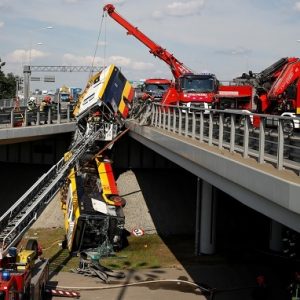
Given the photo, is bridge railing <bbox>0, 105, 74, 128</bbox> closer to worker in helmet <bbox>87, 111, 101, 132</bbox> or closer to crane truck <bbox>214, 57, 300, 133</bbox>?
worker in helmet <bbox>87, 111, 101, 132</bbox>

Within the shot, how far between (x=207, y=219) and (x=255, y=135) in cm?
1058

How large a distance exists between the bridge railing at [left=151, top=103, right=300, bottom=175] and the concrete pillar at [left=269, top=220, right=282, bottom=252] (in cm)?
709

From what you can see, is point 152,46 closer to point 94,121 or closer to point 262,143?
point 94,121

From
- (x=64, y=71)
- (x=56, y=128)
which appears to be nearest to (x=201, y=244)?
(x=56, y=128)

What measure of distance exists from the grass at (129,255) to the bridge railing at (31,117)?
5471 mm

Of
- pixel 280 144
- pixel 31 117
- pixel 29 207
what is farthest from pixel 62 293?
pixel 31 117

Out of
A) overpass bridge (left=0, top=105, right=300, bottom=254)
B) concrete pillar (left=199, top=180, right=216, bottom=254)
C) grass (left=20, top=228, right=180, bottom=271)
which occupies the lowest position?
grass (left=20, top=228, right=180, bottom=271)

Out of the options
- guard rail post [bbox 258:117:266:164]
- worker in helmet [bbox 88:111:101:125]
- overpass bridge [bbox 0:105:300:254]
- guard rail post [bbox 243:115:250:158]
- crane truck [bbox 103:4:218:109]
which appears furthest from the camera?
worker in helmet [bbox 88:111:101:125]

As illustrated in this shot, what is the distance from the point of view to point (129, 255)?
22750 mm

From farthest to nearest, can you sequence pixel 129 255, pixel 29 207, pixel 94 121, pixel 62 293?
pixel 94 121, pixel 129 255, pixel 29 207, pixel 62 293

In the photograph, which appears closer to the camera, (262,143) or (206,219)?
(262,143)

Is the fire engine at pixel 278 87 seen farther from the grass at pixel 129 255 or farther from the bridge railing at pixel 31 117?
the bridge railing at pixel 31 117

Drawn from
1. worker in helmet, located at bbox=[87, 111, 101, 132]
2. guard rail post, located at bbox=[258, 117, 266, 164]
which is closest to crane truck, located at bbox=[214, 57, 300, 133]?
guard rail post, located at bbox=[258, 117, 266, 164]

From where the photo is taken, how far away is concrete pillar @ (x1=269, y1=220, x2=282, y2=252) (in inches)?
894
